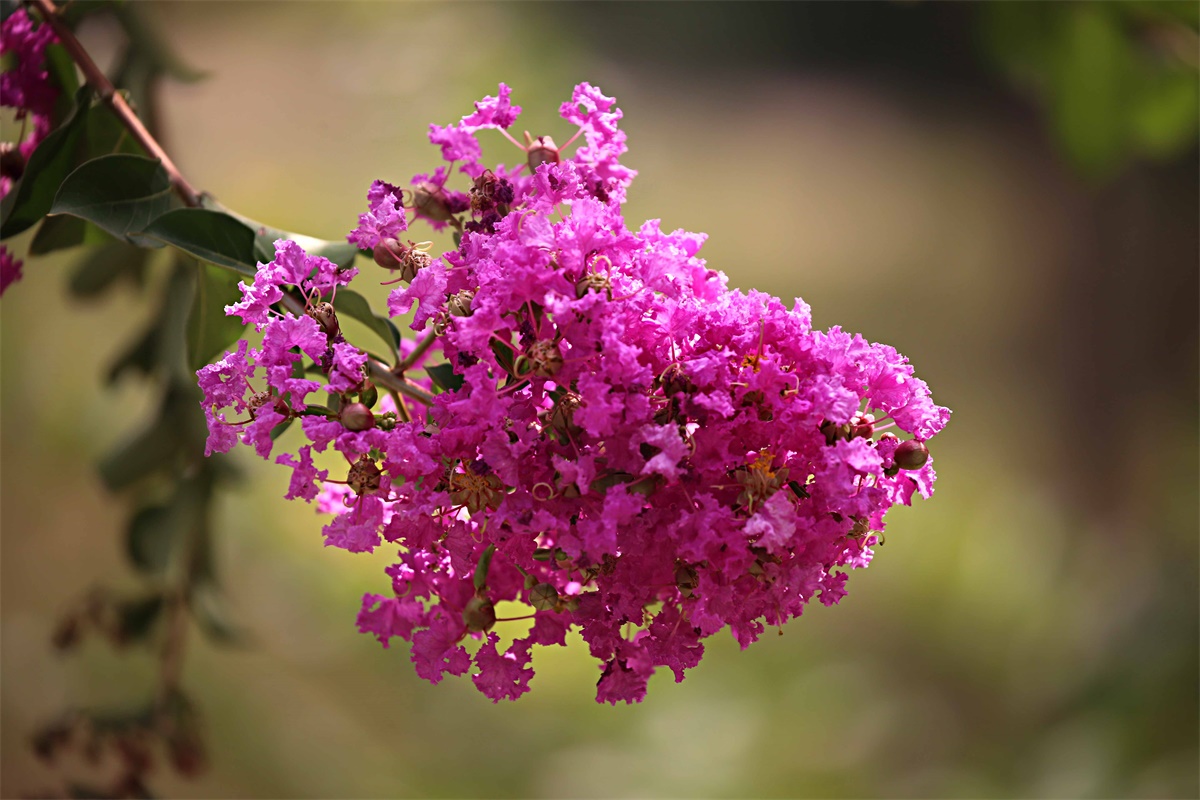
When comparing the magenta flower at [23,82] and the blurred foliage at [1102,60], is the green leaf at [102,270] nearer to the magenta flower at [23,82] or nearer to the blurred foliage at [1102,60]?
the magenta flower at [23,82]

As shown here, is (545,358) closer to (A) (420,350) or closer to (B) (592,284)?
(B) (592,284)

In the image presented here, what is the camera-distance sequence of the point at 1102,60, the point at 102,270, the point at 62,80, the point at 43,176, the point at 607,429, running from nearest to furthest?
the point at 607,429 < the point at 43,176 < the point at 62,80 < the point at 102,270 < the point at 1102,60

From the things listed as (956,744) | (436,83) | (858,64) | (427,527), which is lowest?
(427,527)

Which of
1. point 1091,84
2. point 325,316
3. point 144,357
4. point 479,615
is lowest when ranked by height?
point 479,615

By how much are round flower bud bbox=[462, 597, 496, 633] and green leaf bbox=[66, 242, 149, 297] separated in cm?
84

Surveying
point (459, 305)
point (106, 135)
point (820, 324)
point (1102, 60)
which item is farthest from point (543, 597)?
point (820, 324)

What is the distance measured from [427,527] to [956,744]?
2.03 meters

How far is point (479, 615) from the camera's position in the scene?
549 mm

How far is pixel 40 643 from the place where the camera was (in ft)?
6.14

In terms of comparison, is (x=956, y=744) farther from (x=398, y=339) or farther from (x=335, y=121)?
(x=398, y=339)

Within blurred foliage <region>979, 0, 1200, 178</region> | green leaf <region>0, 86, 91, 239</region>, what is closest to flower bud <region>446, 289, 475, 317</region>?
Answer: green leaf <region>0, 86, 91, 239</region>

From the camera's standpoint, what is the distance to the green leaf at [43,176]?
68 cm

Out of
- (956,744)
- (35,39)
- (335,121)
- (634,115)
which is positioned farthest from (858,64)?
(35,39)

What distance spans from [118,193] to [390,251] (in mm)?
222
